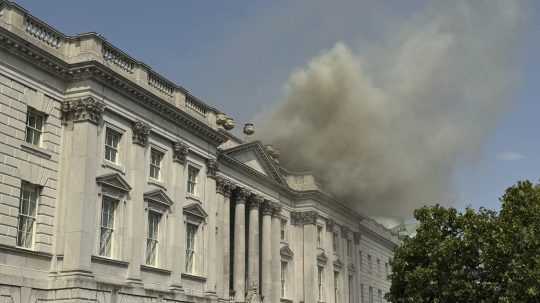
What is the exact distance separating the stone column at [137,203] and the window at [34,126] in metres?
4.62

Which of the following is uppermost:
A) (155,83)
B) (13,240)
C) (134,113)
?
(155,83)

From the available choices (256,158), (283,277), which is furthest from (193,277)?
(283,277)

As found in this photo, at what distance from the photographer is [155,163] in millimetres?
34219

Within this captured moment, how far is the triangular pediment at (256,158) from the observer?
45.1 meters

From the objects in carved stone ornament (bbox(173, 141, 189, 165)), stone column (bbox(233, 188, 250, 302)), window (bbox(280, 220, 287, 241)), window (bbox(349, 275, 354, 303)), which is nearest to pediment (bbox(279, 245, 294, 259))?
window (bbox(280, 220, 287, 241))

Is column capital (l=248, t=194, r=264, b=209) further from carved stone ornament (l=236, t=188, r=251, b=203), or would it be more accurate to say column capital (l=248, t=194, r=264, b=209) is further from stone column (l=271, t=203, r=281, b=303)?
stone column (l=271, t=203, r=281, b=303)

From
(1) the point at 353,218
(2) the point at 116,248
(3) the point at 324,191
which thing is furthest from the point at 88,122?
(1) the point at 353,218

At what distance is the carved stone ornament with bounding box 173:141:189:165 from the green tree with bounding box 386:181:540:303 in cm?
1394

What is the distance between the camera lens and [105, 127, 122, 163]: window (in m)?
30.8

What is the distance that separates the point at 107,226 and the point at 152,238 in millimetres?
3477

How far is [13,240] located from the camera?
25.7 m

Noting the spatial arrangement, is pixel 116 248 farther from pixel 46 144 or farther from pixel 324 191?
pixel 324 191

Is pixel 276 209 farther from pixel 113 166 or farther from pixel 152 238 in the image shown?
pixel 113 166

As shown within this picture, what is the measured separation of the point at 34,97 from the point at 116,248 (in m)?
7.27
